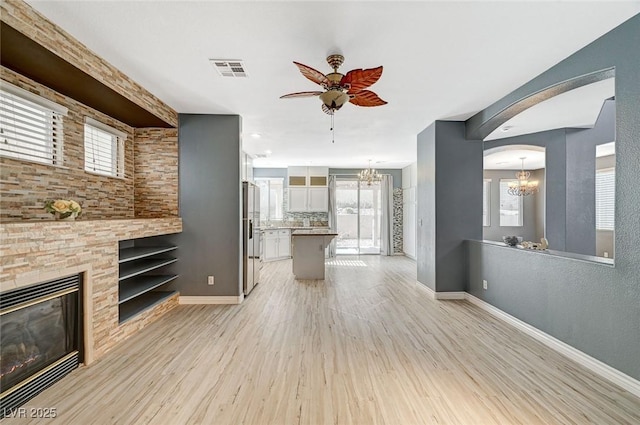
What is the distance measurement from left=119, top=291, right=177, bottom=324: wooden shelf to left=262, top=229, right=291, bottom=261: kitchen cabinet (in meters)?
3.91

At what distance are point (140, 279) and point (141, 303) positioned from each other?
463 mm

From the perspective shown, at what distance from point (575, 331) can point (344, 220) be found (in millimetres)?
6904

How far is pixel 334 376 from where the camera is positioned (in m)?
2.41

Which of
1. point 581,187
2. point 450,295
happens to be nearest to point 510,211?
point 581,187

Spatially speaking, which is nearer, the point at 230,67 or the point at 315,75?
the point at 315,75

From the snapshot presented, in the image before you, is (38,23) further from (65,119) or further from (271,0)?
(271,0)

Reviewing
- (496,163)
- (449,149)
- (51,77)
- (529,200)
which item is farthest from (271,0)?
(529,200)

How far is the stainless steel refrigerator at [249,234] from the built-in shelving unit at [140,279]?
102 cm

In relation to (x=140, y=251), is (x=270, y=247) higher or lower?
lower

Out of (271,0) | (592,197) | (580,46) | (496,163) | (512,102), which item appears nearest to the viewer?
(271,0)

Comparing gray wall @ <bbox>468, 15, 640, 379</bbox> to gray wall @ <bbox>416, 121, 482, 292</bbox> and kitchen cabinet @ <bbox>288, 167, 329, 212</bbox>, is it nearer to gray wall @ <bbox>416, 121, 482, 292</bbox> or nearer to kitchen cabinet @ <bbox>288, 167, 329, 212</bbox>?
gray wall @ <bbox>416, 121, 482, 292</bbox>

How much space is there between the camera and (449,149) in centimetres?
466

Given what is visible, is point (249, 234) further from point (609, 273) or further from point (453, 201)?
point (609, 273)

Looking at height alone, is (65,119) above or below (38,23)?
below
